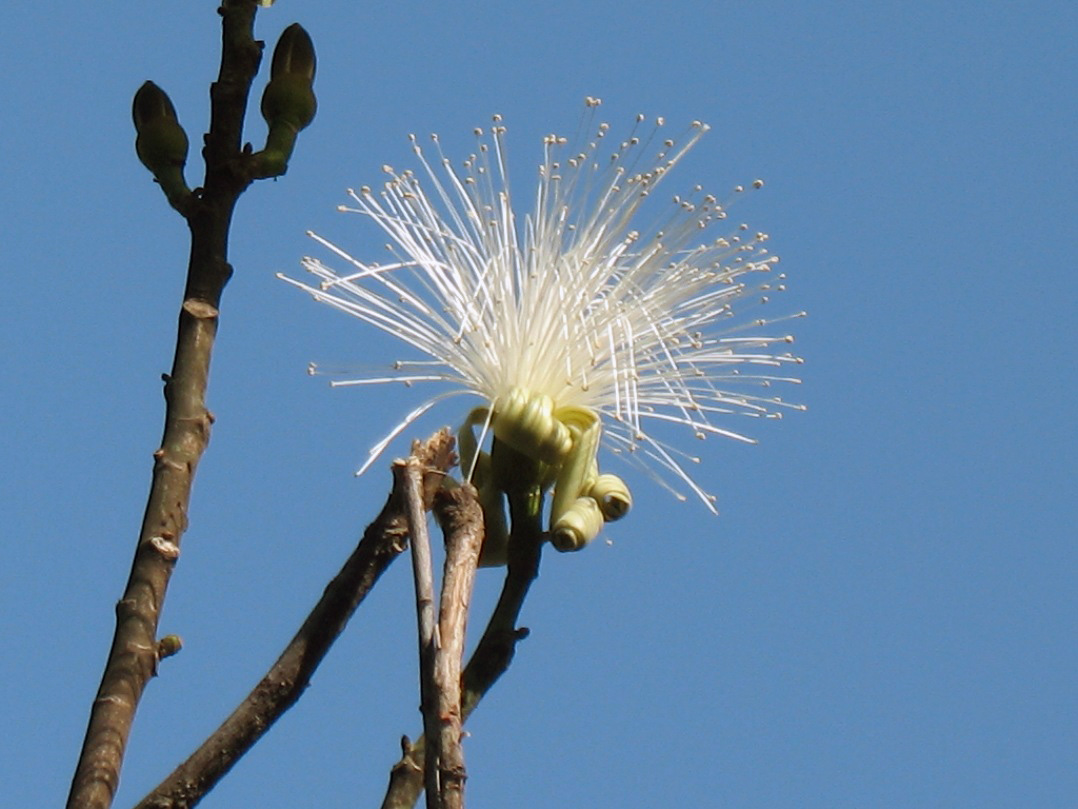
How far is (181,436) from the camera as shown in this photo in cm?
199

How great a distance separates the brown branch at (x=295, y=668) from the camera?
5.87 ft

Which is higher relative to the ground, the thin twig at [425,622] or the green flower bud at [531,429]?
the green flower bud at [531,429]

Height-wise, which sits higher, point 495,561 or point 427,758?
point 495,561

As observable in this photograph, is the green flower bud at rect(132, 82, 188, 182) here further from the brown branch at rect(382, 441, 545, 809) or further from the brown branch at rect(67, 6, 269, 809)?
the brown branch at rect(382, 441, 545, 809)

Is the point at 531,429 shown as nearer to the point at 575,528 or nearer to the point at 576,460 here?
the point at 576,460

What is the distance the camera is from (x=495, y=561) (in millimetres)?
2158

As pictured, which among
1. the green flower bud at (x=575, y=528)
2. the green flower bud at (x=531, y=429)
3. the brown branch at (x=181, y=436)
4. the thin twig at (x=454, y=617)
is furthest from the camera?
the green flower bud at (x=531, y=429)

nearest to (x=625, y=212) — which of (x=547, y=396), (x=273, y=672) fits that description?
(x=547, y=396)

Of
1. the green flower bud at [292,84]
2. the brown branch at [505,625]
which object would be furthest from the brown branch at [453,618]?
the green flower bud at [292,84]

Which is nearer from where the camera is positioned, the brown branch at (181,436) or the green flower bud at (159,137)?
the brown branch at (181,436)

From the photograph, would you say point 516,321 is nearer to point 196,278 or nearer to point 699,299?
point 699,299

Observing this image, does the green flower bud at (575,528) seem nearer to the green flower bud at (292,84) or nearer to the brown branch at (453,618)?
the brown branch at (453,618)

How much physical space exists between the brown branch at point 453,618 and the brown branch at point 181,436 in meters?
0.31

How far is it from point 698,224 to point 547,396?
43 centimetres
